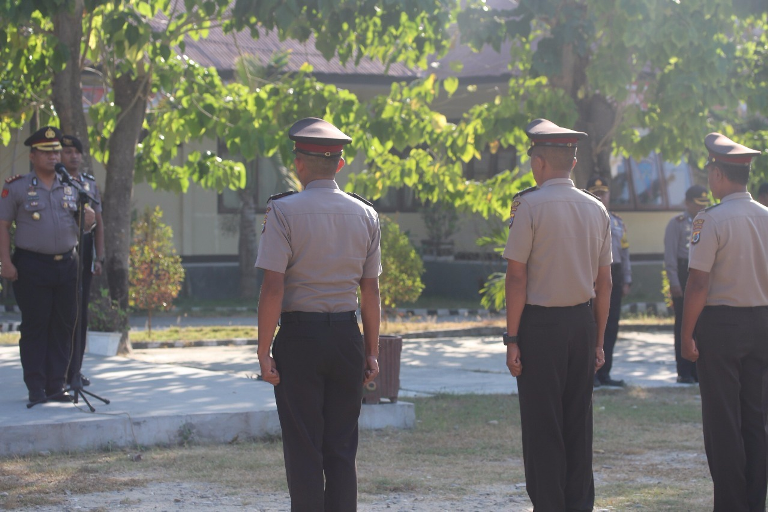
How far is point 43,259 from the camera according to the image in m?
7.93

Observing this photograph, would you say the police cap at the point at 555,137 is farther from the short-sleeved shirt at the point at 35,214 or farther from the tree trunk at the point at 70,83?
the tree trunk at the point at 70,83

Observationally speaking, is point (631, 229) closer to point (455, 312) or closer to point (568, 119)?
point (455, 312)

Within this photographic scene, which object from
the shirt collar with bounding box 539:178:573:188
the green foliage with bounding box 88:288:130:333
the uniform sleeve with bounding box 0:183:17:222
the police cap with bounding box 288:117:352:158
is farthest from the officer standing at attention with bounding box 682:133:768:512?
the green foliage with bounding box 88:288:130:333

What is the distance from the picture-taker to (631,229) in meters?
22.8

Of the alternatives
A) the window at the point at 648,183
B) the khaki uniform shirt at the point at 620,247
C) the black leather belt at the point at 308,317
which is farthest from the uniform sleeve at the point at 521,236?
the window at the point at 648,183

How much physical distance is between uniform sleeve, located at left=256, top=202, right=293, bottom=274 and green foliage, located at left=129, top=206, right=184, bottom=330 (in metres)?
10.8

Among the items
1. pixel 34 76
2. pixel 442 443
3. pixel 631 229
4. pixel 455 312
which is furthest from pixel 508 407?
pixel 631 229

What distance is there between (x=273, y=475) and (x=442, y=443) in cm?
166

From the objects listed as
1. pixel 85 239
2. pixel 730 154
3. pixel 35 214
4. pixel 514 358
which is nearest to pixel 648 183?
pixel 85 239

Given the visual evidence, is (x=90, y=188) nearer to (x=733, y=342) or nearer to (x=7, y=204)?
(x=7, y=204)

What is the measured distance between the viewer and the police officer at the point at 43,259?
7.85m

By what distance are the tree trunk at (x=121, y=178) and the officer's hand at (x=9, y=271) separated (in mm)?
4728

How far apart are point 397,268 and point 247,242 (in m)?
5.35

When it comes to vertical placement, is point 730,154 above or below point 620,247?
above
